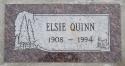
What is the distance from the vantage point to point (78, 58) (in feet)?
15.8

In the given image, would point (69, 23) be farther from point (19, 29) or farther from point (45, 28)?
point (19, 29)

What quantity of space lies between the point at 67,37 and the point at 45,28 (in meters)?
0.30

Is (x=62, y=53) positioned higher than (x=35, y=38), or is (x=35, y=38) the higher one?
(x=35, y=38)

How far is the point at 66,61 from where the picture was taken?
4.80 m

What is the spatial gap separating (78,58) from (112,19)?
66 cm

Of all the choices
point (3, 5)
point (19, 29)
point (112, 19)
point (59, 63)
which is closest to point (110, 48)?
point (112, 19)

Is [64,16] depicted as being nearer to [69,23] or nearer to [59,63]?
[69,23]

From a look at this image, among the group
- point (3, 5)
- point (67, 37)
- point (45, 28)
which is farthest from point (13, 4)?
point (67, 37)

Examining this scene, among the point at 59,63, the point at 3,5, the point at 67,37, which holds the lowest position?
the point at 59,63

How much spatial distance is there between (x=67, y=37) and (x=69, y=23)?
0.18 m

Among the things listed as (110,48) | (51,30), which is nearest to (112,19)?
(110,48)

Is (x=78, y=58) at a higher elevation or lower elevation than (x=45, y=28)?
lower

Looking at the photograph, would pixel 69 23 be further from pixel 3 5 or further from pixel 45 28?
pixel 3 5

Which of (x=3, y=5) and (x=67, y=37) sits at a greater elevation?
(x=3, y=5)
